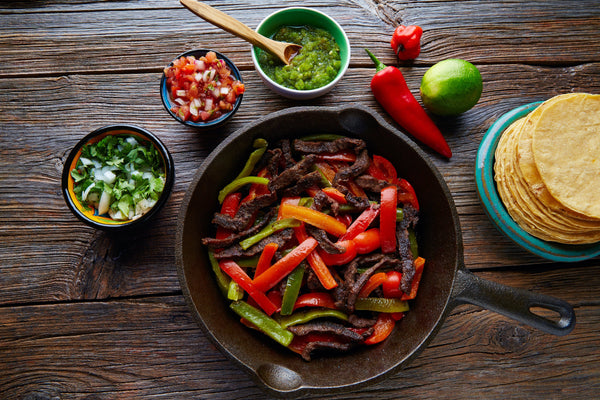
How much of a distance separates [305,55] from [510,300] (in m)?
1.83

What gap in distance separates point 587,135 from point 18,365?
3812 millimetres

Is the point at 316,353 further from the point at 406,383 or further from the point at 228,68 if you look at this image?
the point at 228,68

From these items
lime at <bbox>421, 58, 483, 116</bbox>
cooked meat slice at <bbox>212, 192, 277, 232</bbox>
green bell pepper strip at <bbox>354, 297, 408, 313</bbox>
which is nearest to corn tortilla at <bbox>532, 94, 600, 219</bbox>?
lime at <bbox>421, 58, 483, 116</bbox>

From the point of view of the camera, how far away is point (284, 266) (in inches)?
84.8

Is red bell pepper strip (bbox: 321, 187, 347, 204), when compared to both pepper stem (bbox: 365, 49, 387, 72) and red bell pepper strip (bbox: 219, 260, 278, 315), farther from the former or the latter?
pepper stem (bbox: 365, 49, 387, 72)

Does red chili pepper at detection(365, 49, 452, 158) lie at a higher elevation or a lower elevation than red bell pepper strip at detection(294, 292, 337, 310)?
higher

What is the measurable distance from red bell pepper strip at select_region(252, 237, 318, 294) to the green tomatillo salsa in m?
1.02

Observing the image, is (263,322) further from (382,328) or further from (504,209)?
(504,209)

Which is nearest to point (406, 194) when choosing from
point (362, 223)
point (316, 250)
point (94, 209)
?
point (362, 223)

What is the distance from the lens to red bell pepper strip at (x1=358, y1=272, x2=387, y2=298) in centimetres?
223

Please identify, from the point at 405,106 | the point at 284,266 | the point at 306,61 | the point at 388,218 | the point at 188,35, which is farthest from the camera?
the point at 188,35

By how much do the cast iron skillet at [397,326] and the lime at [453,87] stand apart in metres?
0.54

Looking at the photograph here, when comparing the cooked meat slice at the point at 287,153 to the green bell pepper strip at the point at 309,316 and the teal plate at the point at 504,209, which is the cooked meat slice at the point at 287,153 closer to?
the green bell pepper strip at the point at 309,316

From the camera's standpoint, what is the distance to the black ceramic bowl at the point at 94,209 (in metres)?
2.33
